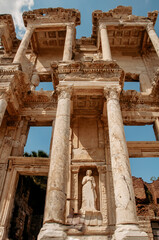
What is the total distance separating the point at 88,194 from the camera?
838 centimetres

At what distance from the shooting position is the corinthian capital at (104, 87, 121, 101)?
9.10 metres

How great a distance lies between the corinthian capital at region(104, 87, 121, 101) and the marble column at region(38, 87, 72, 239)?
6.02 feet

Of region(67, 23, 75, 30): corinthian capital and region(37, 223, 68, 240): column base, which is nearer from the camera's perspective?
region(37, 223, 68, 240): column base

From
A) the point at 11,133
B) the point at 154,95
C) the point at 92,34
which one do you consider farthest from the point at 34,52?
the point at 154,95

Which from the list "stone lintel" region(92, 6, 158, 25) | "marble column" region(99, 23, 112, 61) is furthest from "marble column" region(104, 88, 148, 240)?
"stone lintel" region(92, 6, 158, 25)

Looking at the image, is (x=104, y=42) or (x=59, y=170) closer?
(x=59, y=170)

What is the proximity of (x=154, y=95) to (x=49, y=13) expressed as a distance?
10970 millimetres

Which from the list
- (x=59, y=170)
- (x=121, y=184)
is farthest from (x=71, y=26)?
(x=121, y=184)

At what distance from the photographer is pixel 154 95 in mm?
11969

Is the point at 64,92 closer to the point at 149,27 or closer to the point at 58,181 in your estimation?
the point at 58,181

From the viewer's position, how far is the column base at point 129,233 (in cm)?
512

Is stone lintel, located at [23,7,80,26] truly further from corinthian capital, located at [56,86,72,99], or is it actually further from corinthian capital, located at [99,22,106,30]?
corinthian capital, located at [56,86,72,99]

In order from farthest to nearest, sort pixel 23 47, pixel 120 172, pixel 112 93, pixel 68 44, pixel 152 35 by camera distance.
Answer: pixel 152 35
pixel 68 44
pixel 23 47
pixel 112 93
pixel 120 172

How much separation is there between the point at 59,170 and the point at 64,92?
13.0 feet
